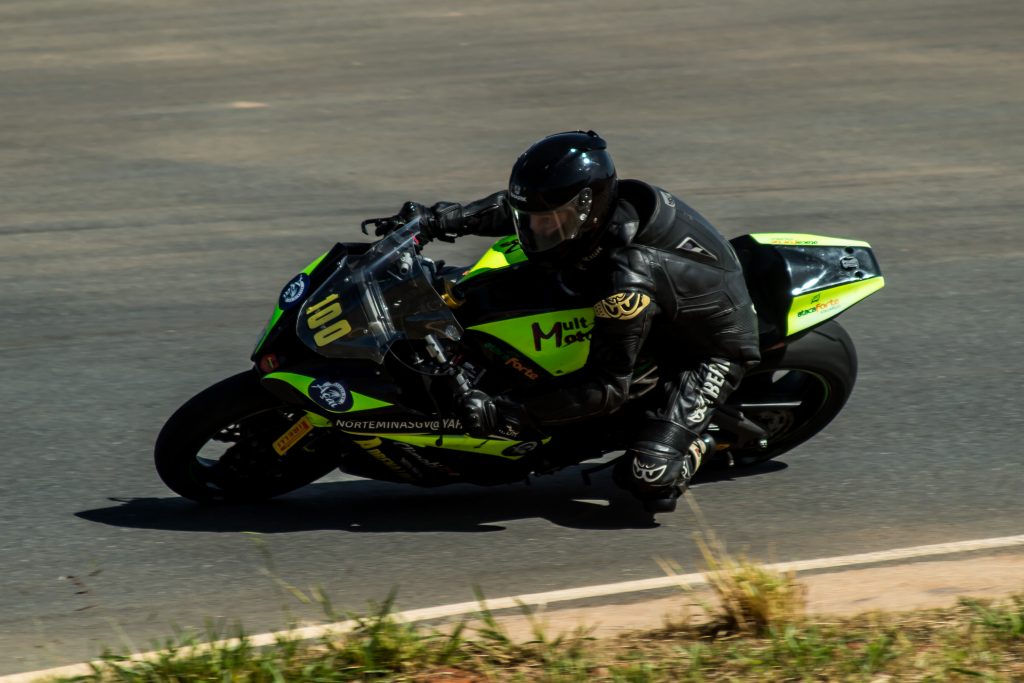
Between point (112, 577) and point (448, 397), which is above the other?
point (448, 397)

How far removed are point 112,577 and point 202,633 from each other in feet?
2.56

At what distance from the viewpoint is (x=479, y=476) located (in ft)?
20.8

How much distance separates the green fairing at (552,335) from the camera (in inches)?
237

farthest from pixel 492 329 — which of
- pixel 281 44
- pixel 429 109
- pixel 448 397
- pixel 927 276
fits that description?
pixel 281 44

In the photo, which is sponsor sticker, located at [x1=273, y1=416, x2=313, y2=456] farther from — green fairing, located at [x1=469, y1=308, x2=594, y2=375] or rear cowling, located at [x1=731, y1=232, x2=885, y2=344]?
rear cowling, located at [x1=731, y1=232, x2=885, y2=344]

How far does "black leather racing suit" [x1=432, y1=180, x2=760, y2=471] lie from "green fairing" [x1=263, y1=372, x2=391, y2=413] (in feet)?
1.96

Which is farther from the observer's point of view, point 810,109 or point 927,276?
point 810,109

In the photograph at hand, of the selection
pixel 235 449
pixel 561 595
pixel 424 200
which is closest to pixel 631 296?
pixel 561 595

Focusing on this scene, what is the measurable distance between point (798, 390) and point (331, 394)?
7.29ft

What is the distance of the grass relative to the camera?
448cm

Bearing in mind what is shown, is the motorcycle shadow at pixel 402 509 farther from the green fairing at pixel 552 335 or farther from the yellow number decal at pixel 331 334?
the yellow number decal at pixel 331 334

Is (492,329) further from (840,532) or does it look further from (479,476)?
(840,532)

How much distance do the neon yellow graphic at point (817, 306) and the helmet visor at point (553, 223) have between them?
1.11 m

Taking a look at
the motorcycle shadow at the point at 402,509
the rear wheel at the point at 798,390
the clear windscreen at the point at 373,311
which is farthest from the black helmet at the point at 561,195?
the motorcycle shadow at the point at 402,509
